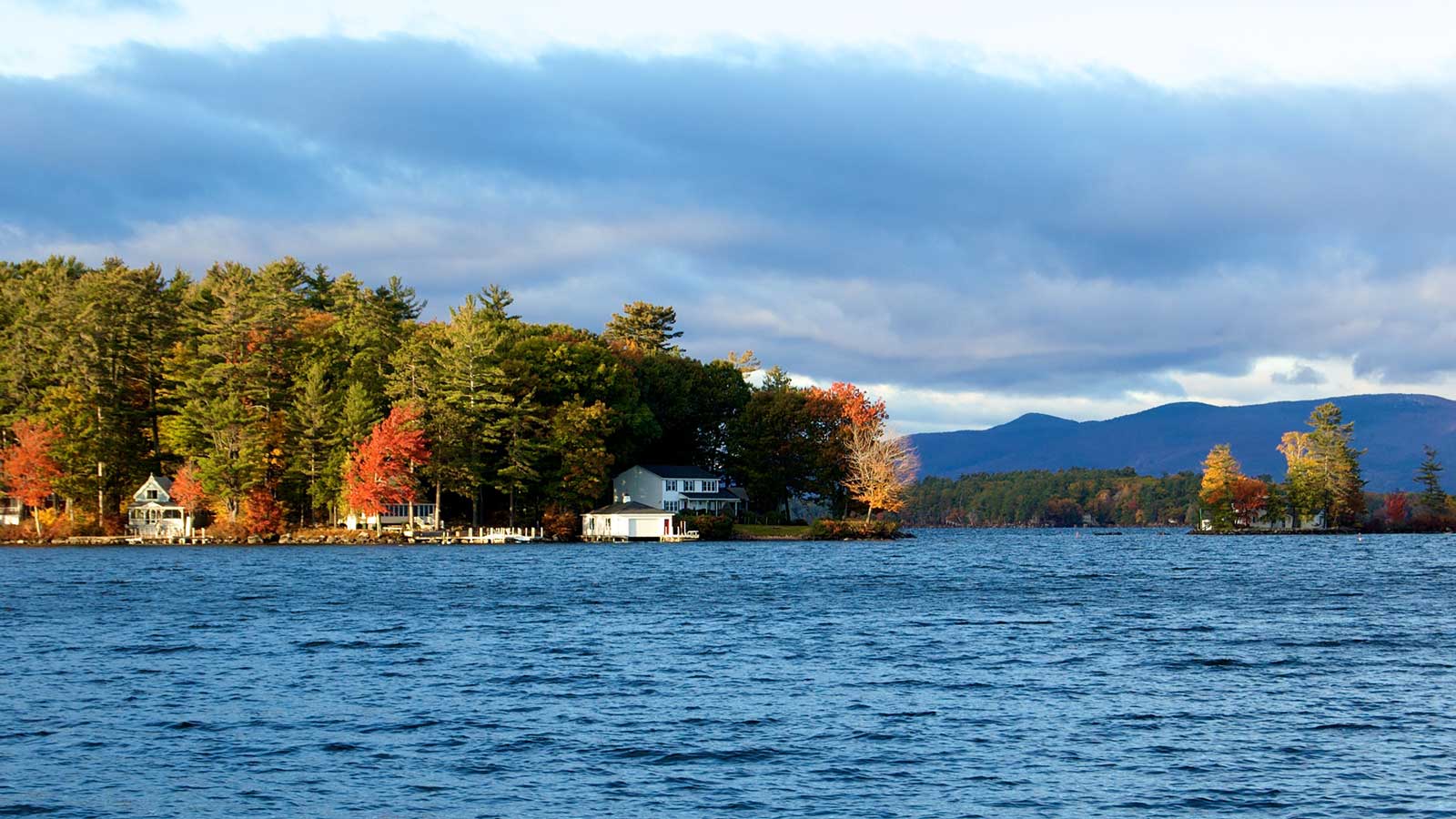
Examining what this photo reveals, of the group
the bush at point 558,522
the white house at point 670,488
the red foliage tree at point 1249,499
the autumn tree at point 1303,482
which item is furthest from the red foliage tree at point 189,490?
the autumn tree at point 1303,482

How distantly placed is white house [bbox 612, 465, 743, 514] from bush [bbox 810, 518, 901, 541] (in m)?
9.50

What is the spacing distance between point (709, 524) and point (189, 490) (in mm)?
44754

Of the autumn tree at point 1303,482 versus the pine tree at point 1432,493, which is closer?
the autumn tree at point 1303,482

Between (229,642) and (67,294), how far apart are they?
91389 mm

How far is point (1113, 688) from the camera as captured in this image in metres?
29.4

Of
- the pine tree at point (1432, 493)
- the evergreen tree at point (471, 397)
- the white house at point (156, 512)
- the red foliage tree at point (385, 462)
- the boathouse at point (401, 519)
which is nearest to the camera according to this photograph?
the red foliage tree at point (385, 462)

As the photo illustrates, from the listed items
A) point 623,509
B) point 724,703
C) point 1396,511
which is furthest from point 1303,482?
point 724,703

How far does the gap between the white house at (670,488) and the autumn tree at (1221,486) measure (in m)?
67.5

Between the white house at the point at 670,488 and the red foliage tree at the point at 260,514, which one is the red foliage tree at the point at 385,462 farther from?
the white house at the point at 670,488

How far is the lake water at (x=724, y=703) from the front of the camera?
781 inches

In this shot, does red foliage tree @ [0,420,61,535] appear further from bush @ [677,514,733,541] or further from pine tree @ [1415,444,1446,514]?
pine tree @ [1415,444,1446,514]

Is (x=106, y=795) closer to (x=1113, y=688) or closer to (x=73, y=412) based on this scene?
(x=1113, y=688)

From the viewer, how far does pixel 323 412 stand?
106 meters

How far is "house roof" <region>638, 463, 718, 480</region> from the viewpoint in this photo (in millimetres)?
120500
